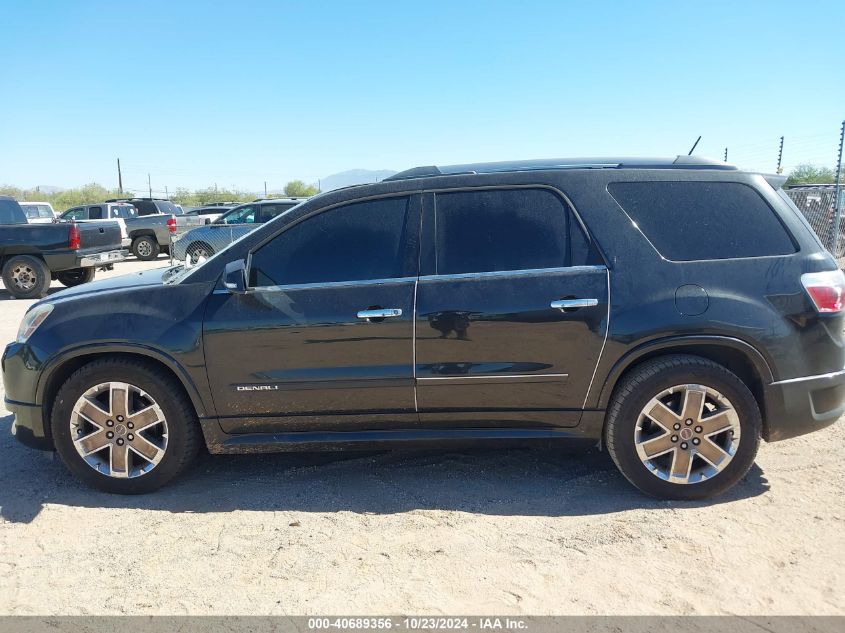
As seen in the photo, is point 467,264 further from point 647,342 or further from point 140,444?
point 140,444

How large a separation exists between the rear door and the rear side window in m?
0.36

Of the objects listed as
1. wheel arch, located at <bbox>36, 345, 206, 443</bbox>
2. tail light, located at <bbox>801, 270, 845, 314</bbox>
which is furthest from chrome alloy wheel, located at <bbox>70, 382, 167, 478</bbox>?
tail light, located at <bbox>801, 270, 845, 314</bbox>

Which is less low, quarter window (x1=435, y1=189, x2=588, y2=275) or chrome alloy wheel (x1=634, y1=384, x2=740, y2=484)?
quarter window (x1=435, y1=189, x2=588, y2=275)

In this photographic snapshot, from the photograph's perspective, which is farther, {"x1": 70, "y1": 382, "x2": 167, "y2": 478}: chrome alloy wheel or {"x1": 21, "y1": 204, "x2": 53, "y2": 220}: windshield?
{"x1": 21, "y1": 204, "x2": 53, "y2": 220}: windshield

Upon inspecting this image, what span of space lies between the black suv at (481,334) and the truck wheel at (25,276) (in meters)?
8.94

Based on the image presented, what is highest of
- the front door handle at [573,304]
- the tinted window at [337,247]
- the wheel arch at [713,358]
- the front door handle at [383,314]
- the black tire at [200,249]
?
the tinted window at [337,247]

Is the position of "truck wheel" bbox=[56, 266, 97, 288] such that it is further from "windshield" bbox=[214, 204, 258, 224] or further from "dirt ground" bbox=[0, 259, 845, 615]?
"dirt ground" bbox=[0, 259, 845, 615]

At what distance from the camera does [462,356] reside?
3.47 meters

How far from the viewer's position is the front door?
11.5 ft

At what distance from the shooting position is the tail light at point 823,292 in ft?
11.1

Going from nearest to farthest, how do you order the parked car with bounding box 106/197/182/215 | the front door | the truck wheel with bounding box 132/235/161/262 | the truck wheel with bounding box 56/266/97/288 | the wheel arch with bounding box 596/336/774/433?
the wheel arch with bounding box 596/336/774/433 → the front door → the truck wheel with bounding box 56/266/97/288 → the truck wheel with bounding box 132/235/161/262 → the parked car with bounding box 106/197/182/215

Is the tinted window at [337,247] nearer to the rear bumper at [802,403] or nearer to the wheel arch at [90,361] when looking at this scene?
the wheel arch at [90,361]

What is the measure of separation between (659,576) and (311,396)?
196 centimetres

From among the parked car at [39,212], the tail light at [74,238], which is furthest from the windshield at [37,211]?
the tail light at [74,238]
